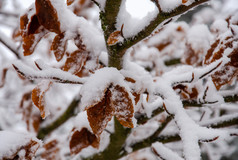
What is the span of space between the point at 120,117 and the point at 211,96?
343 mm

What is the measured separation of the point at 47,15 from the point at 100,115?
Result: 294 mm

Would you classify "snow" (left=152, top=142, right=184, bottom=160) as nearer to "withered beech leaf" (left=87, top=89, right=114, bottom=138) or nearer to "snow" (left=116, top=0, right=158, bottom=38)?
"withered beech leaf" (left=87, top=89, right=114, bottom=138)

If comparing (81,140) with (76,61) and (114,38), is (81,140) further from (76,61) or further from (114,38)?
(114,38)

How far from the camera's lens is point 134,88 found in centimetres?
53

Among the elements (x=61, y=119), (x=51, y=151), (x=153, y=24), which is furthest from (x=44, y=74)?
(x=61, y=119)

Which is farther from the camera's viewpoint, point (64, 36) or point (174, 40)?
point (174, 40)

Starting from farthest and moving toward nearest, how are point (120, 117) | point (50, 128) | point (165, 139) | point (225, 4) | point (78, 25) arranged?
point (225, 4) → point (50, 128) → point (165, 139) → point (78, 25) → point (120, 117)

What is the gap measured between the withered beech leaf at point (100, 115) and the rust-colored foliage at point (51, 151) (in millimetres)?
671

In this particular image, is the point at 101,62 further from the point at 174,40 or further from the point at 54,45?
the point at 174,40

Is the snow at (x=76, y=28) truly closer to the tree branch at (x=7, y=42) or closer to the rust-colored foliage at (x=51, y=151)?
the tree branch at (x=7, y=42)

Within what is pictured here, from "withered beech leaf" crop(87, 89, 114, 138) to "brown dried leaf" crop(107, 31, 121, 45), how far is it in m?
0.13

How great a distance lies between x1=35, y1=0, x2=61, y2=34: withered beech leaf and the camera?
1.63 feet

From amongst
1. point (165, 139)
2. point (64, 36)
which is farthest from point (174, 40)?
point (64, 36)

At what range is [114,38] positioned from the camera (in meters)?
0.46
